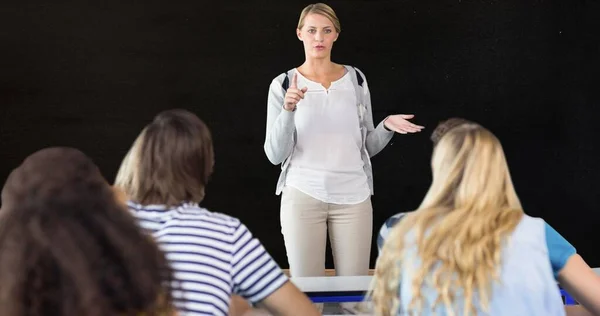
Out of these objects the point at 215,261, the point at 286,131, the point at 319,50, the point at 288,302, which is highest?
the point at 319,50

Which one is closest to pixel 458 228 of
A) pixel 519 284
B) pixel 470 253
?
pixel 470 253

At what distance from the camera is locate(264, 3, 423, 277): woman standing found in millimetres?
3201

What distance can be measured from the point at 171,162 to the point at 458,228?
69 cm

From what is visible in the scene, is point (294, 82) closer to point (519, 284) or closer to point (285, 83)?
point (285, 83)

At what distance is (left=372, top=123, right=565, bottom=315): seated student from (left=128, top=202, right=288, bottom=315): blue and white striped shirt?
29 centimetres

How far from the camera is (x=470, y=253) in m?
1.83

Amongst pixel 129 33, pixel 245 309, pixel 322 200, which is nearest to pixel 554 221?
pixel 322 200

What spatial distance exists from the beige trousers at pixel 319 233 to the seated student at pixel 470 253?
1223mm

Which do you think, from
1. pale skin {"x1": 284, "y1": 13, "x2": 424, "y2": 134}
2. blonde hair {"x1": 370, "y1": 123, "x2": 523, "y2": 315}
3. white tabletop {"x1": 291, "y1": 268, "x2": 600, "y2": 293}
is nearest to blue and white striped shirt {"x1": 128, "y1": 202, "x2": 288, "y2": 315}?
blonde hair {"x1": 370, "y1": 123, "x2": 523, "y2": 315}

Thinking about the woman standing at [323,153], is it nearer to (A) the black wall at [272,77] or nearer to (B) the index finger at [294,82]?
(B) the index finger at [294,82]

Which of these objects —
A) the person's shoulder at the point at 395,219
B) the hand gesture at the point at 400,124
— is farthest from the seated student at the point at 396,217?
the hand gesture at the point at 400,124

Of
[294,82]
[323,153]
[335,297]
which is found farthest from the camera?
[323,153]

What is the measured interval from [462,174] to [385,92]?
9.65ft

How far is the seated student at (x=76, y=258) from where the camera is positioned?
107cm
